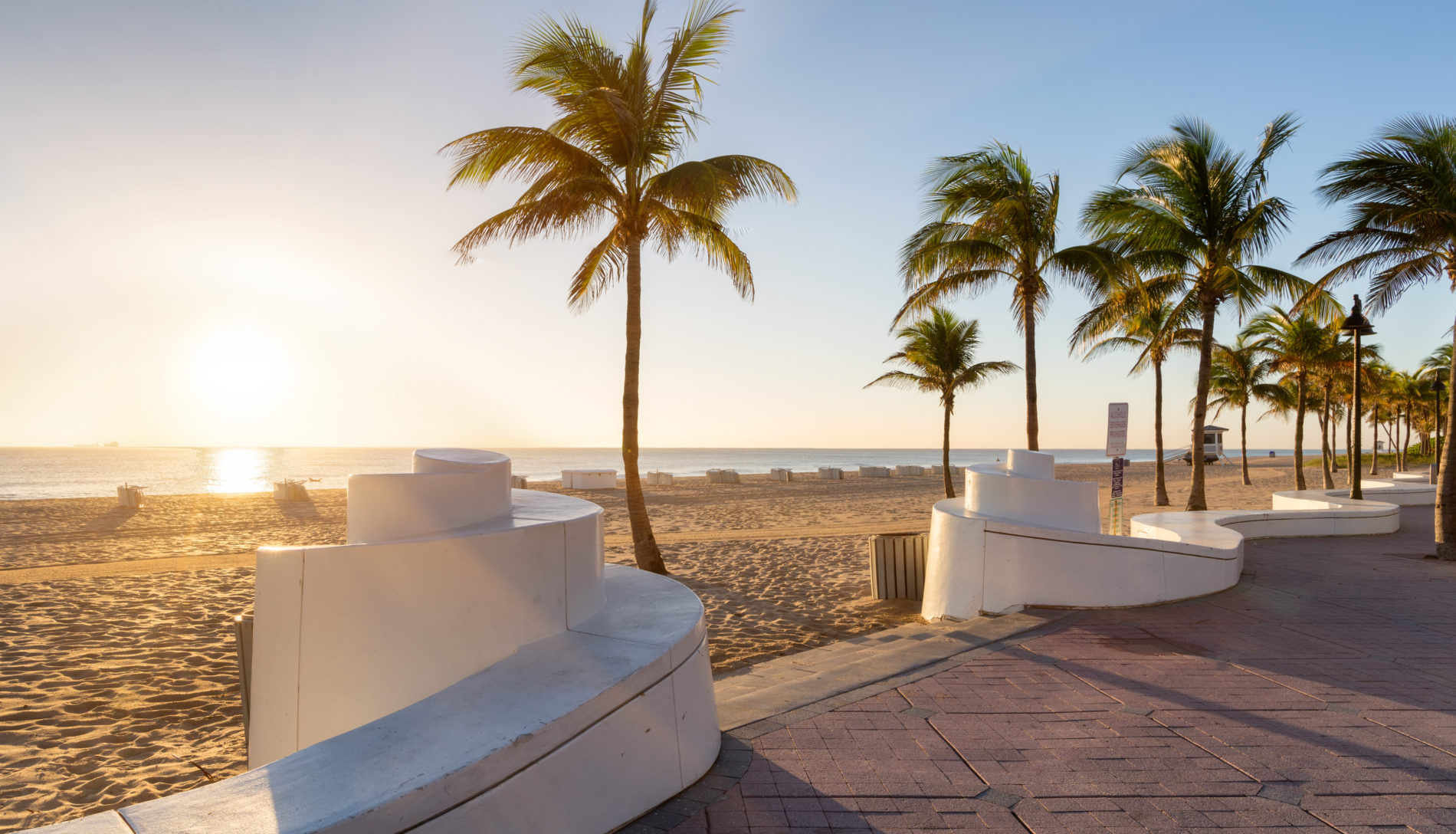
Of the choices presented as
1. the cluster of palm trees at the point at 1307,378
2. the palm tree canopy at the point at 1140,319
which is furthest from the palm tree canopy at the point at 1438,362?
the palm tree canopy at the point at 1140,319

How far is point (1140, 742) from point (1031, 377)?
10.7 meters

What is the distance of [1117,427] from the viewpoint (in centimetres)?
821

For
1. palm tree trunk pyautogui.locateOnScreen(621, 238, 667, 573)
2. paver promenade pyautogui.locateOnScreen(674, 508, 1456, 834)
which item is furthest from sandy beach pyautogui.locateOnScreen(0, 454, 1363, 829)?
paver promenade pyautogui.locateOnScreen(674, 508, 1456, 834)

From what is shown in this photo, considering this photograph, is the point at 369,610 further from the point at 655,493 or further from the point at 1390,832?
the point at 655,493

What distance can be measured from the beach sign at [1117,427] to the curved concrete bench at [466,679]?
20.2 ft

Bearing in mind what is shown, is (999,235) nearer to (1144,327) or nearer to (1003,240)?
(1003,240)

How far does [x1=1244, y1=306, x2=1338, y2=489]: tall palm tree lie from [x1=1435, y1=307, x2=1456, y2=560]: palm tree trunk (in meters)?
14.8

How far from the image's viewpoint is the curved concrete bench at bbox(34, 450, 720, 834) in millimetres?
2189

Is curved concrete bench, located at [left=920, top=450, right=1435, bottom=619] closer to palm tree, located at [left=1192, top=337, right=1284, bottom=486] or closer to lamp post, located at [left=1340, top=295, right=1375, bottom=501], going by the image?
lamp post, located at [left=1340, top=295, right=1375, bottom=501]

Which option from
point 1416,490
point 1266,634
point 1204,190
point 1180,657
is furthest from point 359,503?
point 1416,490

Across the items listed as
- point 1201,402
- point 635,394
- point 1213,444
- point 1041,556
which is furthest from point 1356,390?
point 1213,444

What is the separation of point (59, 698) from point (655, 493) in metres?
23.7

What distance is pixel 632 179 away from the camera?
34.9ft

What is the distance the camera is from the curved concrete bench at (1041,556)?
672cm
